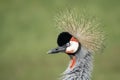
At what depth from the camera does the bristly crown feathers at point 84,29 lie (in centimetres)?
671


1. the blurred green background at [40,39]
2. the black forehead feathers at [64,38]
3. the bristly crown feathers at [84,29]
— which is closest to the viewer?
the black forehead feathers at [64,38]

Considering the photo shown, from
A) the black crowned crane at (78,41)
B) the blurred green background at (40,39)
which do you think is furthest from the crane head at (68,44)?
the blurred green background at (40,39)

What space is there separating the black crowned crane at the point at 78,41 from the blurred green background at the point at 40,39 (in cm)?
312

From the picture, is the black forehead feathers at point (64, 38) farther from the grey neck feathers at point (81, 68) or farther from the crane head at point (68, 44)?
the grey neck feathers at point (81, 68)

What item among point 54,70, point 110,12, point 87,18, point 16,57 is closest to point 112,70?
point 54,70

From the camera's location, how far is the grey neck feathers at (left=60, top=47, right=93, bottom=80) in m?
6.62

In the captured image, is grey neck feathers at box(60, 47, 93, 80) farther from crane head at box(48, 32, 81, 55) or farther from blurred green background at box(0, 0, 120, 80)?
blurred green background at box(0, 0, 120, 80)

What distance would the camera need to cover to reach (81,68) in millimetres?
6641

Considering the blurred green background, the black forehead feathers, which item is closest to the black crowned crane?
the black forehead feathers

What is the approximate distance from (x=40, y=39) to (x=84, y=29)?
5.30 meters

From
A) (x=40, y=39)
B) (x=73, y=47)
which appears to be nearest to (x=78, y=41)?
(x=73, y=47)

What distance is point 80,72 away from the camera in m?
6.63

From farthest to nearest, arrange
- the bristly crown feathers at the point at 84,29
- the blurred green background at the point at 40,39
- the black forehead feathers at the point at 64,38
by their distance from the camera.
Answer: the blurred green background at the point at 40,39, the bristly crown feathers at the point at 84,29, the black forehead feathers at the point at 64,38

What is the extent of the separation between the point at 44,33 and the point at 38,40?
28cm
